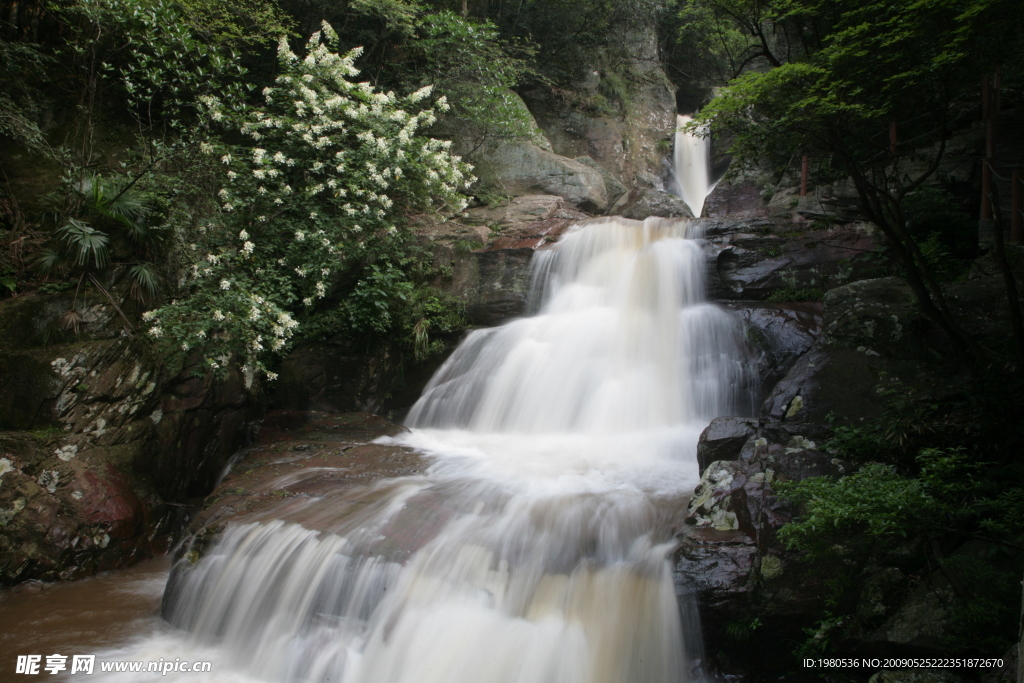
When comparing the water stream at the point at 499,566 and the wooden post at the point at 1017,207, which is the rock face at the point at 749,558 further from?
the wooden post at the point at 1017,207

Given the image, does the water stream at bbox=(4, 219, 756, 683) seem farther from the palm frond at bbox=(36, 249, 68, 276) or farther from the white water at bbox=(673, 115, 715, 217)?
the white water at bbox=(673, 115, 715, 217)

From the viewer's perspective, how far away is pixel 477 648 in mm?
4293

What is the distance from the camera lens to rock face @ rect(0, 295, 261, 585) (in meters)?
5.91

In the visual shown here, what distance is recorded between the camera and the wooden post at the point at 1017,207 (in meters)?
7.36

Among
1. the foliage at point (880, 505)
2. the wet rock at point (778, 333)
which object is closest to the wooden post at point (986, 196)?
the wet rock at point (778, 333)

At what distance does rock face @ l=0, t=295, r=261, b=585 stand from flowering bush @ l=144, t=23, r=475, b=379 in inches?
41.6

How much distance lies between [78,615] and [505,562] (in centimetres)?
Result: 386

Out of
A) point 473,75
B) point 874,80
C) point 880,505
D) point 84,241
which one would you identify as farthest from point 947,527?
point 473,75

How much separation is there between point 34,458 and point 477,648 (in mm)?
5128

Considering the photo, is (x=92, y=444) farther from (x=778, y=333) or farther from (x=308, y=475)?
(x=778, y=333)

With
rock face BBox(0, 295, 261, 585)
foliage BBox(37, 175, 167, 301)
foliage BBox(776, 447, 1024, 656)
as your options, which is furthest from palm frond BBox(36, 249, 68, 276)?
foliage BBox(776, 447, 1024, 656)

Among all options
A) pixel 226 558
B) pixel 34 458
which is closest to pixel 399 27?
pixel 34 458

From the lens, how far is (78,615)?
5270 mm

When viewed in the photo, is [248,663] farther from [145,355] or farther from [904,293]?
[904,293]
